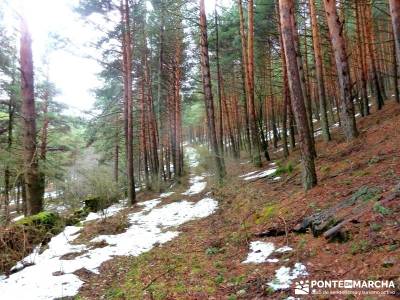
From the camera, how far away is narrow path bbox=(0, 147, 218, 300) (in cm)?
591

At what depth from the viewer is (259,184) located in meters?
11.9

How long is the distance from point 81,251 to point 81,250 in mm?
116

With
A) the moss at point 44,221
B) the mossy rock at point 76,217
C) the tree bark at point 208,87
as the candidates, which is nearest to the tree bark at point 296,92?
the tree bark at point 208,87

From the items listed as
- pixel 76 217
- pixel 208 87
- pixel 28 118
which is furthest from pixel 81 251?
pixel 208 87

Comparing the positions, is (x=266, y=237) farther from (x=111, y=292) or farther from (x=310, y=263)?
(x=111, y=292)

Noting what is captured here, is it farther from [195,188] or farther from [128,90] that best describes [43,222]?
[195,188]

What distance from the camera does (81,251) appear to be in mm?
8391

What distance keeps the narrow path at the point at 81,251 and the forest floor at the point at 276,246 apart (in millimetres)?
386

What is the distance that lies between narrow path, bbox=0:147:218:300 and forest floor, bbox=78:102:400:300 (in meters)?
0.39

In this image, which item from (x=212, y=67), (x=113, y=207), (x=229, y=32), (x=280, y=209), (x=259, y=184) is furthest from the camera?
(x=212, y=67)

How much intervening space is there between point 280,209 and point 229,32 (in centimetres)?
1732

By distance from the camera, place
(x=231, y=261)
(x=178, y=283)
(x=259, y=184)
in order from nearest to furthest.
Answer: (x=178, y=283)
(x=231, y=261)
(x=259, y=184)

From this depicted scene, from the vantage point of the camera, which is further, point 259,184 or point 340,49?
point 259,184

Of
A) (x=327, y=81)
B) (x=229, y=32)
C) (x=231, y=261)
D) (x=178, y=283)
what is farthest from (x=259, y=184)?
(x=327, y=81)
